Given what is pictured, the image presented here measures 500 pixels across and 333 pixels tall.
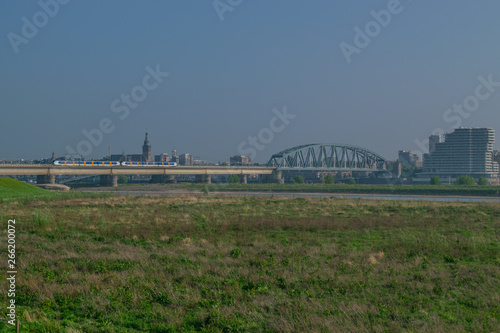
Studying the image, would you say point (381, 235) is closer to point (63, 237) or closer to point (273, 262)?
point (273, 262)

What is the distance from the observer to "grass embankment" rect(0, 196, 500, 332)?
11.5 m

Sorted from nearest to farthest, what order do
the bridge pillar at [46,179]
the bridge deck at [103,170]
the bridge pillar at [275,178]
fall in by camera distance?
1. the bridge deck at [103,170]
2. the bridge pillar at [46,179]
3. the bridge pillar at [275,178]

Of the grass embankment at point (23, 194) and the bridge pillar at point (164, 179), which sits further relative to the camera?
the bridge pillar at point (164, 179)

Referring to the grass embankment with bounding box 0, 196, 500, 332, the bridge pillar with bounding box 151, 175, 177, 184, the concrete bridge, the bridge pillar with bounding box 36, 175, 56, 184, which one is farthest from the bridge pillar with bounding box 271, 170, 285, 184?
the grass embankment with bounding box 0, 196, 500, 332

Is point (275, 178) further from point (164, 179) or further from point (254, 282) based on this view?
point (254, 282)

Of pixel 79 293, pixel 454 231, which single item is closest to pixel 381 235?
pixel 454 231

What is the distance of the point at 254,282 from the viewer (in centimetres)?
1484

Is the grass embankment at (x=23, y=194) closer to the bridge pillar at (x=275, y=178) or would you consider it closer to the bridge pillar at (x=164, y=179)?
the bridge pillar at (x=164, y=179)

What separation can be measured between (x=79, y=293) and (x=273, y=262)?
704 cm

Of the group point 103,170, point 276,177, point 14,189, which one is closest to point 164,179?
point 103,170

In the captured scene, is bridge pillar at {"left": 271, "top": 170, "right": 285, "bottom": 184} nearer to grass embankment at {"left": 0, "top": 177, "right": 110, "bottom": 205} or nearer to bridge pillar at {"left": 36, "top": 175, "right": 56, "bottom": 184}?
bridge pillar at {"left": 36, "top": 175, "right": 56, "bottom": 184}

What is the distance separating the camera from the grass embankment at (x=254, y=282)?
11461 mm

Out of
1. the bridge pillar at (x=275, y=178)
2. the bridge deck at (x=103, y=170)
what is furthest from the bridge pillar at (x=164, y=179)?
the bridge pillar at (x=275, y=178)

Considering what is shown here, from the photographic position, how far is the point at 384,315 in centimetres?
1169
